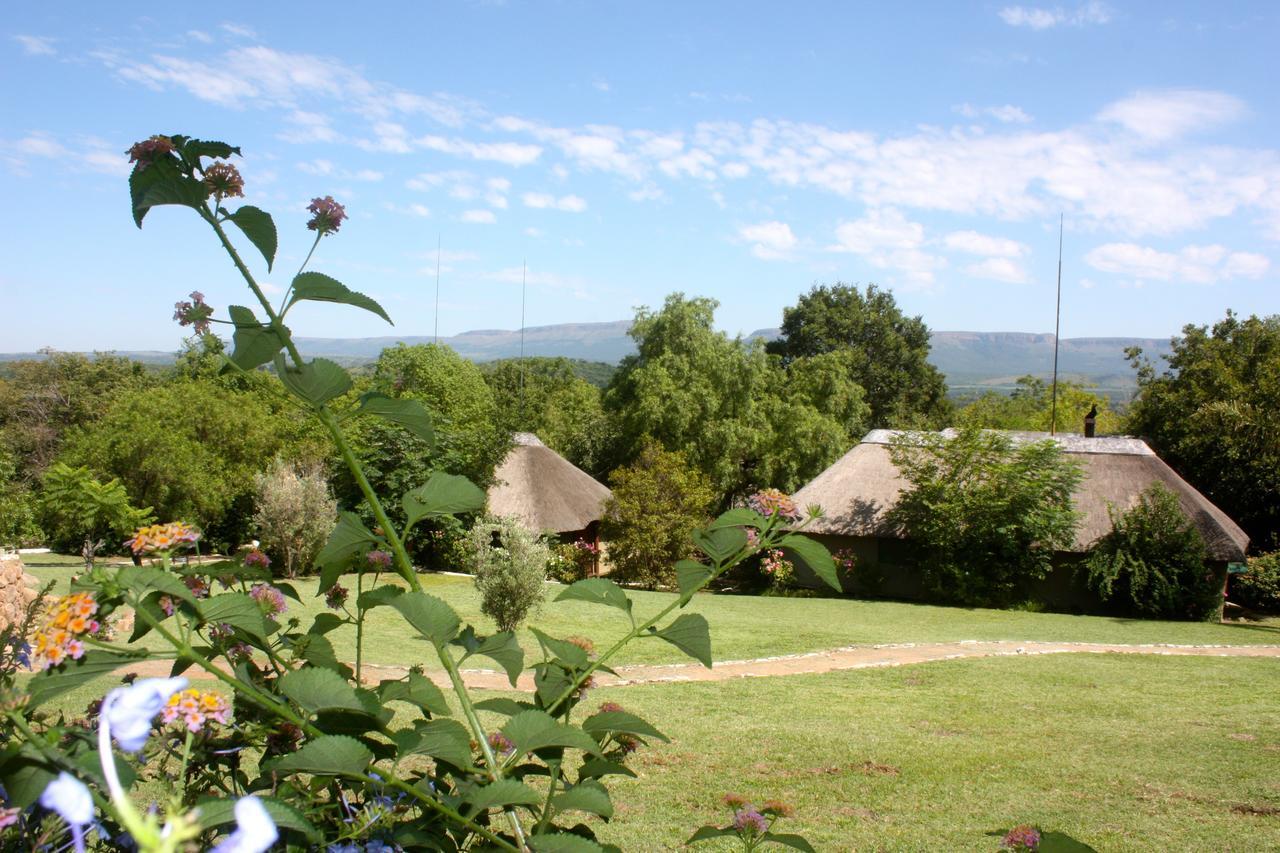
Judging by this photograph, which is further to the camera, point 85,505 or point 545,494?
point 545,494

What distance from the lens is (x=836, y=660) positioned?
11.6m

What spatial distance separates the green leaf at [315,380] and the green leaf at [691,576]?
57 centimetres

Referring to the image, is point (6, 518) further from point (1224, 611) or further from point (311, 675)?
point (1224, 611)

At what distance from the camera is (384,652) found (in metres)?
10.3

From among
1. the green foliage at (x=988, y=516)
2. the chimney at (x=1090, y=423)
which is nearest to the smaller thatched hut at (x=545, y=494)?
the green foliage at (x=988, y=516)

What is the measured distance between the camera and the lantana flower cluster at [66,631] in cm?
97

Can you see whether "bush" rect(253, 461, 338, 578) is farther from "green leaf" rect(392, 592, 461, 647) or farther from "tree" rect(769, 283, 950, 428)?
"tree" rect(769, 283, 950, 428)

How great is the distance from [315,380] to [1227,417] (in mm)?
18866

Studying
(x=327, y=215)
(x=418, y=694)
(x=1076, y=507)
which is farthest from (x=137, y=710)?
(x=1076, y=507)

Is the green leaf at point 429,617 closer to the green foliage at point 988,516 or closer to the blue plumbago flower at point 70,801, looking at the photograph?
the blue plumbago flower at point 70,801

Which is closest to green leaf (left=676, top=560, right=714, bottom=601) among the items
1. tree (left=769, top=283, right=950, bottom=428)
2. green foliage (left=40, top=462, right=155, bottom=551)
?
green foliage (left=40, top=462, right=155, bottom=551)

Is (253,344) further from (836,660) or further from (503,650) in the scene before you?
(836,660)

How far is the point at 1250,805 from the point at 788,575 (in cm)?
1321

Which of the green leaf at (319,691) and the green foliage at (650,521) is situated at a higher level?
the green leaf at (319,691)
